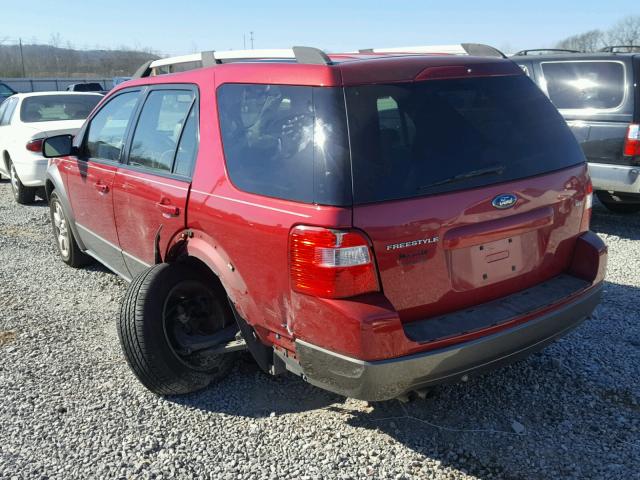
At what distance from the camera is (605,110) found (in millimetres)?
6789

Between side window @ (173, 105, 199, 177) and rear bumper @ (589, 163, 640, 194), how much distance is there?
502cm

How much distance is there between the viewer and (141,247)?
3877 mm

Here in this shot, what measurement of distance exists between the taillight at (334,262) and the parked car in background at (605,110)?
205 inches

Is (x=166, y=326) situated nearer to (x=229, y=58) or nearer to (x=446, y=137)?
(x=229, y=58)

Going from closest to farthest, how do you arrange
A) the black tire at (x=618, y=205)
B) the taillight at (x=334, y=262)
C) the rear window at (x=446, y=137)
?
the taillight at (x=334, y=262), the rear window at (x=446, y=137), the black tire at (x=618, y=205)

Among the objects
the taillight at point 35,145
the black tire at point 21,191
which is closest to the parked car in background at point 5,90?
the black tire at point 21,191

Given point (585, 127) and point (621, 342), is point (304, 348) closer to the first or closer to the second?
point (621, 342)

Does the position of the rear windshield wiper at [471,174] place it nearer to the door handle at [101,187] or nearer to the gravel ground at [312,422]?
the gravel ground at [312,422]

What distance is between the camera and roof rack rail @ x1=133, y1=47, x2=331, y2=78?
8.88ft

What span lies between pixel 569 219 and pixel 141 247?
2608 millimetres

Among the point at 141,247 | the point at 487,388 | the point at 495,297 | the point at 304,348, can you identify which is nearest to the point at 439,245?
the point at 495,297

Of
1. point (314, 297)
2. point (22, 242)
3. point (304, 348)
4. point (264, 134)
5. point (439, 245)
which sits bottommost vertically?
point (22, 242)

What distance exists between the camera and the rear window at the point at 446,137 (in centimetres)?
250

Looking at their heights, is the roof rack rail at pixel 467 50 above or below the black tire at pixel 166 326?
above
